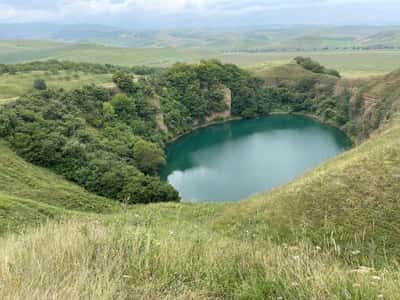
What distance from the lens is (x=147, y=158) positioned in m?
43.4

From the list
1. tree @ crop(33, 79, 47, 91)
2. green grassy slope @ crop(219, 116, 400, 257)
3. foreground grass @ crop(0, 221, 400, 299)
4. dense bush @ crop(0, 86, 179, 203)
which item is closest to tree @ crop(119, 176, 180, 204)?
dense bush @ crop(0, 86, 179, 203)

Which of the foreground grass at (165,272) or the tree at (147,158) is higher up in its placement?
the foreground grass at (165,272)

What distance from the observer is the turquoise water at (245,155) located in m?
39.2

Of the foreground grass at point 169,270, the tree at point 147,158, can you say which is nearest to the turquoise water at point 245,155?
the tree at point 147,158

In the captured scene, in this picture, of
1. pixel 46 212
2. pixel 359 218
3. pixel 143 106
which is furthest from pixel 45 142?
pixel 359 218

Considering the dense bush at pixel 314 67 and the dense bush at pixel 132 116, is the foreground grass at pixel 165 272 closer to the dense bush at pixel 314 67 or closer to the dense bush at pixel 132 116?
the dense bush at pixel 132 116

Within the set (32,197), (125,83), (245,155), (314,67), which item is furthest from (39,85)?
(314,67)

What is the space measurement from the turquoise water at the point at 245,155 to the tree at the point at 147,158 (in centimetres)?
177

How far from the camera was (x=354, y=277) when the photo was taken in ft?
14.7

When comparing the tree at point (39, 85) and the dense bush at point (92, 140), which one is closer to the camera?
the dense bush at point (92, 140)

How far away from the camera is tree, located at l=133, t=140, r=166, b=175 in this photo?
43.1 m

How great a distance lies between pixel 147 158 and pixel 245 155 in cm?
1353

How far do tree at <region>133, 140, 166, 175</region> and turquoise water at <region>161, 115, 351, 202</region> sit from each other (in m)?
1.77

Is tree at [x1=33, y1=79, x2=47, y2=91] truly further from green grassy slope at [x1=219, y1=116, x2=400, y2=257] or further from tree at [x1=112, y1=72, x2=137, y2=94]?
green grassy slope at [x1=219, y1=116, x2=400, y2=257]
